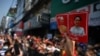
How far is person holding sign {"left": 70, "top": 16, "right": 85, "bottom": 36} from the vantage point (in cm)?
869

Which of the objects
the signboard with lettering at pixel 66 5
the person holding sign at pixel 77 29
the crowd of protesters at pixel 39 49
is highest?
the signboard with lettering at pixel 66 5

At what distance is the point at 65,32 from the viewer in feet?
28.1

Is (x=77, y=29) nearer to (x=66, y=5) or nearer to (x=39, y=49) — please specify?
(x=39, y=49)

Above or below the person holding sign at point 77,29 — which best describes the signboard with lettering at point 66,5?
above

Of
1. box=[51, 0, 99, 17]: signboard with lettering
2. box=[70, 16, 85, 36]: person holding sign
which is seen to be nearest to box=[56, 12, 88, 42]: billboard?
Result: box=[70, 16, 85, 36]: person holding sign

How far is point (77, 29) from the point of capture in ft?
28.5

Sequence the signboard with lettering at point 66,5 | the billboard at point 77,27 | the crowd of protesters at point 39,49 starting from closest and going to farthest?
the billboard at point 77,27 < the crowd of protesters at point 39,49 < the signboard with lettering at point 66,5

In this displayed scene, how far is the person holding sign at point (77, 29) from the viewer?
8.69 m

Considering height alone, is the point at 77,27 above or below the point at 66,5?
below

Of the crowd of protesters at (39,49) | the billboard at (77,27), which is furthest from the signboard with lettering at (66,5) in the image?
the billboard at (77,27)

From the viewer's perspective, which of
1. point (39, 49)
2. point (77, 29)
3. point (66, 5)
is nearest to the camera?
point (77, 29)

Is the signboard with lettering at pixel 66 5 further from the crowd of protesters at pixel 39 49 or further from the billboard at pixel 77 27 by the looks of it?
the billboard at pixel 77 27

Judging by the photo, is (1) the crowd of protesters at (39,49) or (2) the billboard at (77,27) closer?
(2) the billboard at (77,27)

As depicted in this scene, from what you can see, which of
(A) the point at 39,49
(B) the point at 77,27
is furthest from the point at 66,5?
(B) the point at 77,27
